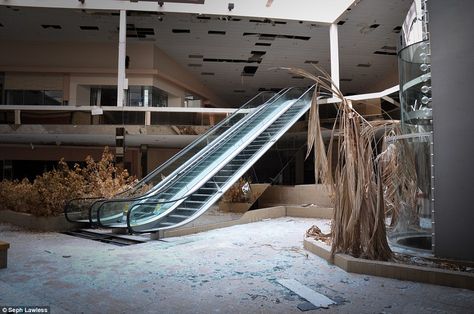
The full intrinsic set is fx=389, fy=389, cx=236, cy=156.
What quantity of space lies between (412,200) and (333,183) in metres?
1.43

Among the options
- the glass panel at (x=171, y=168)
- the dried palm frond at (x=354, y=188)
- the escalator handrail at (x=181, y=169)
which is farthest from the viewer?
the glass panel at (x=171, y=168)

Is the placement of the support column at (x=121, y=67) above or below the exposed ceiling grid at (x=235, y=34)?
below

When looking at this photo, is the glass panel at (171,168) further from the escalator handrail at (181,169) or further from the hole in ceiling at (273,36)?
the hole in ceiling at (273,36)

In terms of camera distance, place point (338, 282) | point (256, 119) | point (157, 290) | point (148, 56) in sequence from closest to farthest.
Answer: point (157, 290)
point (338, 282)
point (256, 119)
point (148, 56)

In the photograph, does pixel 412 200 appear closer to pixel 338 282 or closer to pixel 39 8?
pixel 338 282

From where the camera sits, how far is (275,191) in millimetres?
13758

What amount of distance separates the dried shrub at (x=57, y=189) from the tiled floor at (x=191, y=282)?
175 centimetres

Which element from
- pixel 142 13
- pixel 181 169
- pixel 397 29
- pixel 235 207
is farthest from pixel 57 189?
pixel 397 29

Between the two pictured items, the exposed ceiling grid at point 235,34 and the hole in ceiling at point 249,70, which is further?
the hole in ceiling at point 249,70

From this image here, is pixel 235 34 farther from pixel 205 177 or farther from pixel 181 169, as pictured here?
pixel 205 177

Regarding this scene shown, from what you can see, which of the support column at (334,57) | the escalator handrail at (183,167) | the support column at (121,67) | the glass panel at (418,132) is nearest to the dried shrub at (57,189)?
the escalator handrail at (183,167)

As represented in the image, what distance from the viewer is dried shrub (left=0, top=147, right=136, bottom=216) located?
29.4 feet

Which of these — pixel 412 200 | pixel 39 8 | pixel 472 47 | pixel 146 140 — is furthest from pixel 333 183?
pixel 39 8

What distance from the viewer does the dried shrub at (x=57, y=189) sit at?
897 centimetres
